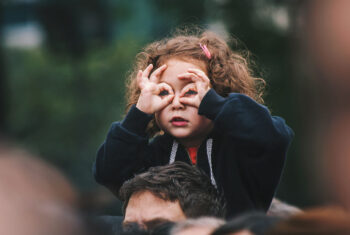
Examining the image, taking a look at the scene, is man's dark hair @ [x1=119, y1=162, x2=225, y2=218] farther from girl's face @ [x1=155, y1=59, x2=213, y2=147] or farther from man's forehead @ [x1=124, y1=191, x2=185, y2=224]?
girl's face @ [x1=155, y1=59, x2=213, y2=147]

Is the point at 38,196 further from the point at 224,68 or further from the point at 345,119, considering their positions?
the point at 224,68

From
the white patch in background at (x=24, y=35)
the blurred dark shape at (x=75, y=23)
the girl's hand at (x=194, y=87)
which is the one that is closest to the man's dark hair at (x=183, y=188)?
the girl's hand at (x=194, y=87)

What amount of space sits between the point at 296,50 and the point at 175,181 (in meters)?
4.60

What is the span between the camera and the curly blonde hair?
1.94m

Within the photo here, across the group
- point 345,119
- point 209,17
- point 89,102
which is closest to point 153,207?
point 345,119

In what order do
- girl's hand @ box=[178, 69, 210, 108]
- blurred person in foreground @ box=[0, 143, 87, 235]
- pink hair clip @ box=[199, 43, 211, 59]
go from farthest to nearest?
1. pink hair clip @ box=[199, 43, 211, 59]
2. girl's hand @ box=[178, 69, 210, 108]
3. blurred person in foreground @ box=[0, 143, 87, 235]

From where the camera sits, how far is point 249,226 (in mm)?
856

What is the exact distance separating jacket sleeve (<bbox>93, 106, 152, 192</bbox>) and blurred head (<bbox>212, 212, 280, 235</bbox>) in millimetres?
924

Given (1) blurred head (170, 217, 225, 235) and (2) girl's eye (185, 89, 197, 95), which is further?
(2) girl's eye (185, 89, 197, 95)

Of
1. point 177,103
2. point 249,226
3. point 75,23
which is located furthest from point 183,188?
point 75,23

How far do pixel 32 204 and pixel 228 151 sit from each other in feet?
3.75

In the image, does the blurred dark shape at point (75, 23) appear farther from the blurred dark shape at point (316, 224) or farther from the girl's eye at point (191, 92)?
the blurred dark shape at point (316, 224)

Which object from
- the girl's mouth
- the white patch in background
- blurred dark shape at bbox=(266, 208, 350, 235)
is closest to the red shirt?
the girl's mouth

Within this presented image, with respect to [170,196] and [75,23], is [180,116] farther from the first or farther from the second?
[75,23]
